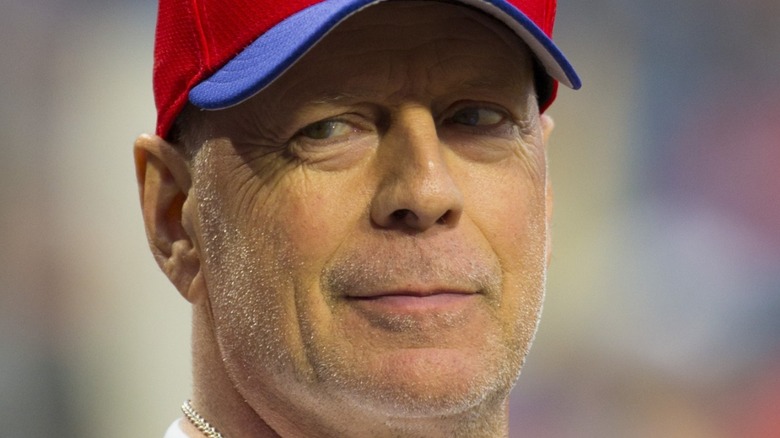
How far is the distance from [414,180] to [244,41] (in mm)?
393

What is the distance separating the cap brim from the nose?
0.21 meters

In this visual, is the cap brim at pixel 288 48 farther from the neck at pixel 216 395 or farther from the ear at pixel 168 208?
the neck at pixel 216 395

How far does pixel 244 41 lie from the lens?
207cm

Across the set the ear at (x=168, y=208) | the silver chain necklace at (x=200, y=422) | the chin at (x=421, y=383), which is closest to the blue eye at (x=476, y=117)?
the chin at (x=421, y=383)

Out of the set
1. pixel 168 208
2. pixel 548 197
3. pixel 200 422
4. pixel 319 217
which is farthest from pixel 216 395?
pixel 548 197

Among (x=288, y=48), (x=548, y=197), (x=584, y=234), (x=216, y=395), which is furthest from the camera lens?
(x=584, y=234)

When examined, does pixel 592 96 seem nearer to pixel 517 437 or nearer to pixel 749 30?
pixel 749 30

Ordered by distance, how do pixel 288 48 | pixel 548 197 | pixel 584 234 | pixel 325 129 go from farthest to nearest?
pixel 584 234 < pixel 548 197 < pixel 325 129 < pixel 288 48

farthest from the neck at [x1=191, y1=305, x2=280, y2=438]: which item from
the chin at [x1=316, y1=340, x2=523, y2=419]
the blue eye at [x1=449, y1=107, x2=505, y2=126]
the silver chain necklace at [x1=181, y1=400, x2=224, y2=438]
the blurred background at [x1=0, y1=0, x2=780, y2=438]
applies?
the blurred background at [x1=0, y1=0, x2=780, y2=438]

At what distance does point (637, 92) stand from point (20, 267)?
2.14 meters

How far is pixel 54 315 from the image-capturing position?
354 centimetres

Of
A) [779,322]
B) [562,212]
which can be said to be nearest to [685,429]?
[779,322]

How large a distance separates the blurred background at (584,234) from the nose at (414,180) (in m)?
1.73

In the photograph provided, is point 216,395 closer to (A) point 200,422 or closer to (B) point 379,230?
(A) point 200,422
